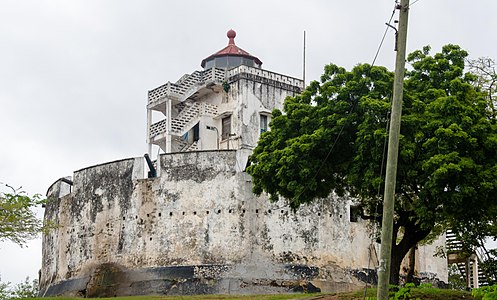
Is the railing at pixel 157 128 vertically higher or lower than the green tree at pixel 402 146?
higher

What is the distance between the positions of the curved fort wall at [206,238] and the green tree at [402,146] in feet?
18.5

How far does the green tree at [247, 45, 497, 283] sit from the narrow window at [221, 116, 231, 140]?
13111 mm

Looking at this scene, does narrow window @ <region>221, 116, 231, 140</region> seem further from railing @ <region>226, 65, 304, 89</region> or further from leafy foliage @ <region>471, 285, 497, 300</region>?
leafy foliage @ <region>471, 285, 497, 300</region>

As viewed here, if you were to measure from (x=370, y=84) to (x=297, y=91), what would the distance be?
1537 cm

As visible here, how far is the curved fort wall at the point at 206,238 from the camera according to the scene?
2864 centimetres

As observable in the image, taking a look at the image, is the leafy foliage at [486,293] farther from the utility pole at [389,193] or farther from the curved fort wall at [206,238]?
the curved fort wall at [206,238]

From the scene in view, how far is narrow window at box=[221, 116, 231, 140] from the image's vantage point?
121 feet

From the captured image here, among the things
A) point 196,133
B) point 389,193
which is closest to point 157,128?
point 196,133

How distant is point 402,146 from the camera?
20250 mm

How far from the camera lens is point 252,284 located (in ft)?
92.8

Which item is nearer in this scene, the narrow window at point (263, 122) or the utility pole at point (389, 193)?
the utility pole at point (389, 193)

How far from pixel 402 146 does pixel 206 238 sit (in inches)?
414

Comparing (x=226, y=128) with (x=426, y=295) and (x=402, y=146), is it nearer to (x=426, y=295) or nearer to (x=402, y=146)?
(x=402, y=146)

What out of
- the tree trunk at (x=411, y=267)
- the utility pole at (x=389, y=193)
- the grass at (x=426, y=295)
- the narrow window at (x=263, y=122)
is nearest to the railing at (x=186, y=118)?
the narrow window at (x=263, y=122)
